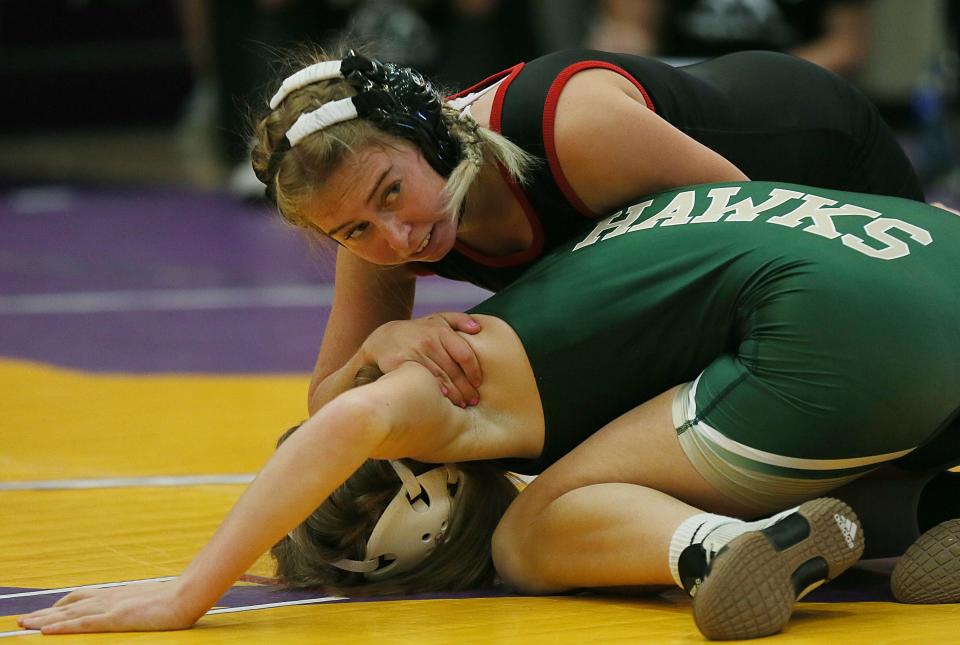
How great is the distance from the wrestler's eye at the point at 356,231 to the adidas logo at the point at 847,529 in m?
0.94

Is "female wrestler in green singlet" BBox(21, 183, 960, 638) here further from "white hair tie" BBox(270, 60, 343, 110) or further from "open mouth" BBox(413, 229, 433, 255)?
"white hair tie" BBox(270, 60, 343, 110)

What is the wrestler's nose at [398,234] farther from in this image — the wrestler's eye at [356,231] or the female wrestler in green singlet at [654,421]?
the female wrestler in green singlet at [654,421]

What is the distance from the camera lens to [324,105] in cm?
288

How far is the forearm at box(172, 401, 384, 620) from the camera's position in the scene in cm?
254

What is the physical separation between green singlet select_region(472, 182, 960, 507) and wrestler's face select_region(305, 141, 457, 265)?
0.19m

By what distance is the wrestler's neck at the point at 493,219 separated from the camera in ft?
10.3

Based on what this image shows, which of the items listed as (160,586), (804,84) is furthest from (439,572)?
(804,84)

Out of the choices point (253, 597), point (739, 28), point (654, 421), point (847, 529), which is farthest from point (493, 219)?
point (739, 28)

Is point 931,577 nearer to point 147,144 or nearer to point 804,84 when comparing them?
point 804,84

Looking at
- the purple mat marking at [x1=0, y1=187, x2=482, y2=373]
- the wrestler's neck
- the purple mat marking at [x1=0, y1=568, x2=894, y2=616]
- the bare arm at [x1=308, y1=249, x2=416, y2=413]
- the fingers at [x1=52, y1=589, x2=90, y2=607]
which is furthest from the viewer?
the purple mat marking at [x1=0, y1=187, x2=482, y2=373]

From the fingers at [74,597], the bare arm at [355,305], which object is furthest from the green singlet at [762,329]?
the fingers at [74,597]

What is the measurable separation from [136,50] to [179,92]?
57 centimetres

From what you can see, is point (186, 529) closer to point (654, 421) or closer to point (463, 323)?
point (463, 323)

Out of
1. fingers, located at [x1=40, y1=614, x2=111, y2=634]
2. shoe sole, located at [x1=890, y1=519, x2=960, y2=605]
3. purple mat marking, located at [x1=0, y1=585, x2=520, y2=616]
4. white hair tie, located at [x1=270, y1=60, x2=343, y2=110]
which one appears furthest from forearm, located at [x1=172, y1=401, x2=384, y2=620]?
shoe sole, located at [x1=890, y1=519, x2=960, y2=605]
